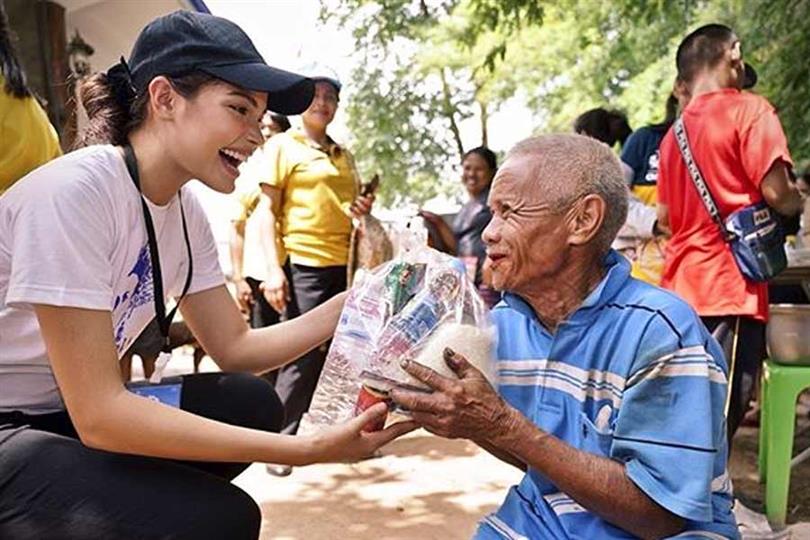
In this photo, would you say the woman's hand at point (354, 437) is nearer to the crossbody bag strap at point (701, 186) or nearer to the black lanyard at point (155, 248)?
the black lanyard at point (155, 248)

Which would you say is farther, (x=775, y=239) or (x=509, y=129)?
(x=509, y=129)

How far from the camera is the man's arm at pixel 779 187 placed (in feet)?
9.99

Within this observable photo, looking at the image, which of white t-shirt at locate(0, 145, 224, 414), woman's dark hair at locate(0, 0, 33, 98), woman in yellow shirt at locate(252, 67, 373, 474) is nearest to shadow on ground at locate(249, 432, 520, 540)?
woman in yellow shirt at locate(252, 67, 373, 474)

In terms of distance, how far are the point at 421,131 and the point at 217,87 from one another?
1507 centimetres

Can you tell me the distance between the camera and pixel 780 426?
3.51m

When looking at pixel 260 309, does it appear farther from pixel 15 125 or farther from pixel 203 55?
pixel 203 55

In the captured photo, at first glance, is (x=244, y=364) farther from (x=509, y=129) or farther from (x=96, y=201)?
(x=509, y=129)

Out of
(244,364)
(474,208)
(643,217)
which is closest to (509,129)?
(474,208)

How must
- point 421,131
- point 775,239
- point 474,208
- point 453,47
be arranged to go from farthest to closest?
point 421,131, point 453,47, point 474,208, point 775,239

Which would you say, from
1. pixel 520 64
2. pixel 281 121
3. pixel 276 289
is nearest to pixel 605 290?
pixel 276 289

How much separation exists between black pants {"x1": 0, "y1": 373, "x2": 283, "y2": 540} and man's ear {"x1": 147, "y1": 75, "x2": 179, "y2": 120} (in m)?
0.74

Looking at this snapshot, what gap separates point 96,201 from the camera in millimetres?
1712

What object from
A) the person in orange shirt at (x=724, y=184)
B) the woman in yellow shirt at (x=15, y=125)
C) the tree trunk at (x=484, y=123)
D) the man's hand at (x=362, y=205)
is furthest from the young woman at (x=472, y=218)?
the tree trunk at (x=484, y=123)

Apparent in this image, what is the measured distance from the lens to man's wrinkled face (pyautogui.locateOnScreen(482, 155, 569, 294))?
1581mm
